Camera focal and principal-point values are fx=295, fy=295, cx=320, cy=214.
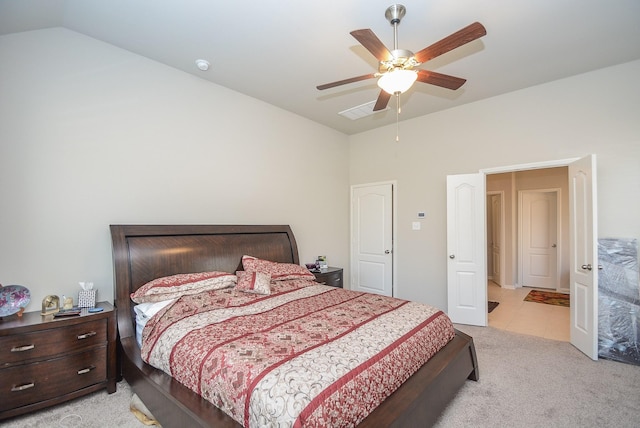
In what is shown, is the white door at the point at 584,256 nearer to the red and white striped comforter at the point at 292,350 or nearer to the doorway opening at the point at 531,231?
the red and white striped comforter at the point at 292,350

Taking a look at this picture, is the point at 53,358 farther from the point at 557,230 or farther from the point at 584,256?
the point at 557,230

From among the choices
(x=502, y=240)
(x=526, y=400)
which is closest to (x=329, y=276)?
(x=526, y=400)

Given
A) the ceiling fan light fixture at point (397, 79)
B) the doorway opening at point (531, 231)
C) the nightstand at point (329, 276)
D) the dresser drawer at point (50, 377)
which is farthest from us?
the doorway opening at point (531, 231)

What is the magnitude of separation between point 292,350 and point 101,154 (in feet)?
8.51

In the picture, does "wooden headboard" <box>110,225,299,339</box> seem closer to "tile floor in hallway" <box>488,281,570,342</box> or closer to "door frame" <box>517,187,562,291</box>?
"tile floor in hallway" <box>488,281,570,342</box>

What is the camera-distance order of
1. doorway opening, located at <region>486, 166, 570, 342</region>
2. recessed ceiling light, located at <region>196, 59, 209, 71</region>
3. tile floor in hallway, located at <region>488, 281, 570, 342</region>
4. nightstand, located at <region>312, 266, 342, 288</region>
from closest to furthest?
1. recessed ceiling light, located at <region>196, 59, 209, 71</region>
2. tile floor in hallway, located at <region>488, 281, 570, 342</region>
3. nightstand, located at <region>312, 266, 342, 288</region>
4. doorway opening, located at <region>486, 166, 570, 342</region>

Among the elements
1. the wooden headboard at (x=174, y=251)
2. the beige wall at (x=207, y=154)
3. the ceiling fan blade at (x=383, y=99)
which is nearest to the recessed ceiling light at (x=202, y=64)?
the beige wall at (x=207, y=154)

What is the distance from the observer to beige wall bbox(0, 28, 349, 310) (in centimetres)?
242

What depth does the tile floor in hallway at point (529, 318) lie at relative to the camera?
3846 mm

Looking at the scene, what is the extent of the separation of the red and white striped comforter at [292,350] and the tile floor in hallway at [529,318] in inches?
84.1

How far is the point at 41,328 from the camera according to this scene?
2.13 meters

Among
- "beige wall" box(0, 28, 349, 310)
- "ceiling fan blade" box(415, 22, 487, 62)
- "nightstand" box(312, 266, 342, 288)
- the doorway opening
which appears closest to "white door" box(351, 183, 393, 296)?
"nightstand" box(312, 266, 342, 288)

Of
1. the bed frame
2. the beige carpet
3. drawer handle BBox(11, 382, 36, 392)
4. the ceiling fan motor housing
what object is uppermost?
the ceiling fan motor housing

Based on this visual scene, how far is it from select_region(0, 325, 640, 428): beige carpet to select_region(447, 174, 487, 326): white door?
40.9 inches
